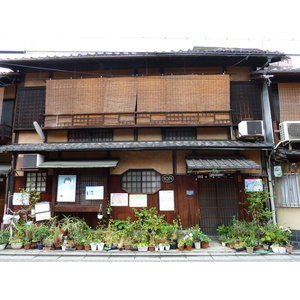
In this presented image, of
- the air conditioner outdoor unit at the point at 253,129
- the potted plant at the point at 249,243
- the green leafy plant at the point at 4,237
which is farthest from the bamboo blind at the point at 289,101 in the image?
the green leafy plant at the point at 4,237

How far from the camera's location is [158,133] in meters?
10.9

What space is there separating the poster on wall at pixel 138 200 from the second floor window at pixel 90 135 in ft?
11.5

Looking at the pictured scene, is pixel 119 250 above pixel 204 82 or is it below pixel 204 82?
below

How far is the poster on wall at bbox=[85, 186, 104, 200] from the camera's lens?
10086 mm

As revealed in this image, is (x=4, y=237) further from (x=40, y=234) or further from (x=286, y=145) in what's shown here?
(x=286, y=145)

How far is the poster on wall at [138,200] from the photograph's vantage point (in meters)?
10.2

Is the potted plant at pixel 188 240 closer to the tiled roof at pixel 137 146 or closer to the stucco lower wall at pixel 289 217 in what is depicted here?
the tiled roof at pixel 137 146

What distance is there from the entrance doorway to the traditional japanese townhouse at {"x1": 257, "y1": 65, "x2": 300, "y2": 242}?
2.14 metres

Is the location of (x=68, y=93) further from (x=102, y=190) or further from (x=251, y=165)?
(x=251, y=165)

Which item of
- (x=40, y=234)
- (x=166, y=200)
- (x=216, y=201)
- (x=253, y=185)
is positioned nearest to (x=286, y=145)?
(x=253, y=185)

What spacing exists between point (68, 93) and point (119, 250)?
27.8 feet

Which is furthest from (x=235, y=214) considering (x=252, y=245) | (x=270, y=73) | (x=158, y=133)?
(x=270, y=73)

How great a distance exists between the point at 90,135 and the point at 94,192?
317 centimetres

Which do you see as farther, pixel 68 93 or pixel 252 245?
pixel 68 93
